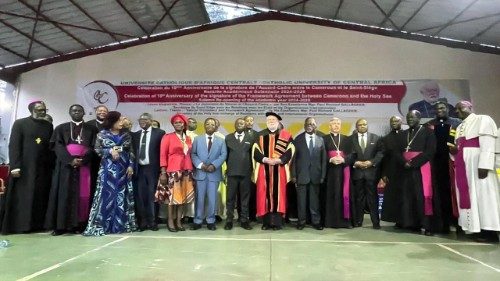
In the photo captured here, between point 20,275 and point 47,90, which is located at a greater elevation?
point 47,90

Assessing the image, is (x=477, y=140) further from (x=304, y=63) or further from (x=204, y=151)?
(x=304, y=63)

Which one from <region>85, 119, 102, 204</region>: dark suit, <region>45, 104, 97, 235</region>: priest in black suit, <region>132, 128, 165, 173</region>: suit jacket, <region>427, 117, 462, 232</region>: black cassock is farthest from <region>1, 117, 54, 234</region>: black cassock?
<region>427, 117, 462, 232</region>: black cassock

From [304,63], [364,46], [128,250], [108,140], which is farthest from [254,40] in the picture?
[128,250]

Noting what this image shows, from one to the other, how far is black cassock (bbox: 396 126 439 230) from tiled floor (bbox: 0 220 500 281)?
268 millimetres

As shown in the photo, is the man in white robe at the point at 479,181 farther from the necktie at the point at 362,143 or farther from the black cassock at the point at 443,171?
the necktie at the point at 362,143

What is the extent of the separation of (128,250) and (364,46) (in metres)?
7.21

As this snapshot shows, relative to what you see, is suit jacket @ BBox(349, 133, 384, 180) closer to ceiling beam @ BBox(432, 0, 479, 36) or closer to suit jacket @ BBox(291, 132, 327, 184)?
suit jacket @ BBox(291, 132, 327, 184)

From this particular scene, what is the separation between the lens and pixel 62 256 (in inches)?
112

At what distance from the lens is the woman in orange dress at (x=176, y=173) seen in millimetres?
4309

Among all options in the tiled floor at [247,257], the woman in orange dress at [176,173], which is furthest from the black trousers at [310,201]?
the woman in orange dress at [176,173]

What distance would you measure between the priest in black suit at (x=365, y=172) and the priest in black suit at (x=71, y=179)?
10.8ft

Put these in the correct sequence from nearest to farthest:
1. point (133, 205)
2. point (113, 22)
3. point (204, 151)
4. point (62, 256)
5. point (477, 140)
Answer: point (62, 256) → point (477, 140) → point (133, 205) → point (204, 151) → point (113, 22)

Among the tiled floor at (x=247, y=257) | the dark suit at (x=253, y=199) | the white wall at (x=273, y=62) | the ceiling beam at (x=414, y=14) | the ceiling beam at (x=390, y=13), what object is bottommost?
Answer: the tiled floor at (x=247, y=257)

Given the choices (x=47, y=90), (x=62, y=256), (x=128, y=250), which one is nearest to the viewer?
(x=62, y=256)
